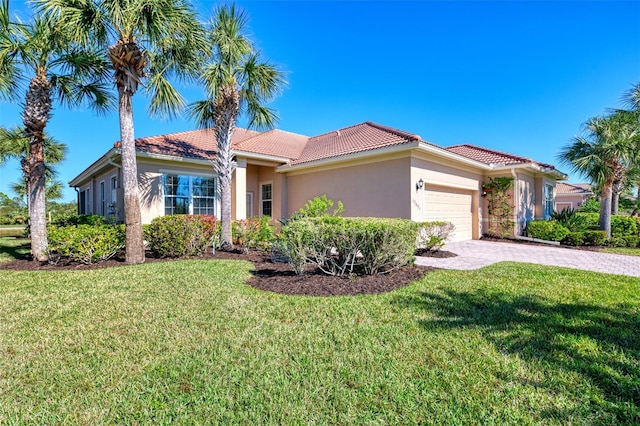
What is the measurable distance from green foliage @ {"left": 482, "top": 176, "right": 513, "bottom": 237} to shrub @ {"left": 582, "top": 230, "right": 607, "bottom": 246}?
2931 mm

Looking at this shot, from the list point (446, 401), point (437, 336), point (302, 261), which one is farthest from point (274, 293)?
point (446, 401)

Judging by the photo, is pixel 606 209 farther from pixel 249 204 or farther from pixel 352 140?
pixel 249 204

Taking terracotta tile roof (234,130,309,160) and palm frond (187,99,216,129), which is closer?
palm frond (187,99,216,129)

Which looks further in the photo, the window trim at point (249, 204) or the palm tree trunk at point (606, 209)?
the window trim at point (249, 204)

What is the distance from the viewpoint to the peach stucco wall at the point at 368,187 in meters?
11.3

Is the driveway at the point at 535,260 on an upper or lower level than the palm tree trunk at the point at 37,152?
lower

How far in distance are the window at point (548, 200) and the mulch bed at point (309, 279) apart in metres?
15.0

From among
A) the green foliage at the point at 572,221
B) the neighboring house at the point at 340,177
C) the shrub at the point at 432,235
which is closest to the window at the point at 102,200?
the neighboring house at the point at 340,177

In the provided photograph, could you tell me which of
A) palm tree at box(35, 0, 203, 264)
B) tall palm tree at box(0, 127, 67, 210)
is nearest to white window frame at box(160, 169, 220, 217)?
palm tree at box(35, 0, 203, 264)

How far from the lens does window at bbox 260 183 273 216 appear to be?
54.3 ft

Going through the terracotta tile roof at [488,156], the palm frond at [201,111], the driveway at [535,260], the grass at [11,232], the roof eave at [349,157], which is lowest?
the grass at [11,232]

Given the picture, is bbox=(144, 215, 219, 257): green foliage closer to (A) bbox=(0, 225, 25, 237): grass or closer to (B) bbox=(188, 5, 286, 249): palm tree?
(B) bbox=(188, 5, 286, 249): palm tree

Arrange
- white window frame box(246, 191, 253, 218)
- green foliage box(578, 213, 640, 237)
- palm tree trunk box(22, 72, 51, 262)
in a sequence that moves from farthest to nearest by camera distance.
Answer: white window frame box(246, 191, 253, 218)
green foliage box(578, 213, 640, 237)
palm tree trunk box(22, 72, 51, 262)

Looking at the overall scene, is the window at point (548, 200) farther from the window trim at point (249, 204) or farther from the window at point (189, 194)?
the window at point (189, 194)
